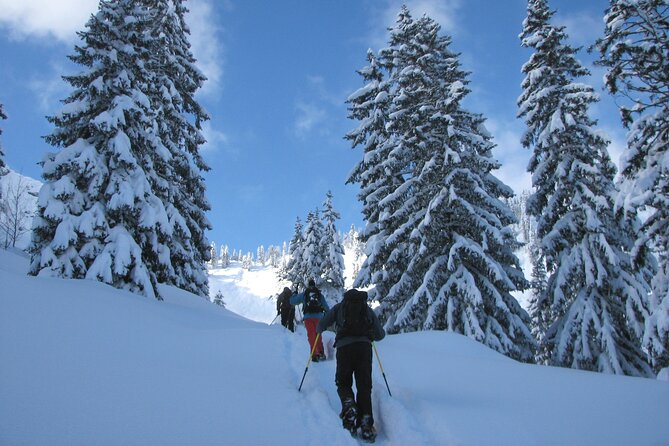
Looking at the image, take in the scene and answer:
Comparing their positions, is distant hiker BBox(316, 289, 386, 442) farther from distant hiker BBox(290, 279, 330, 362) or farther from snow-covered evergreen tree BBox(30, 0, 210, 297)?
snow-covered evergreen tree BBox(30, 0, 210, 297)

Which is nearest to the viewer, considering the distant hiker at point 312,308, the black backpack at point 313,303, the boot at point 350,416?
the boot at point 350,416

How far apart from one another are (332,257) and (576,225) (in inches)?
828

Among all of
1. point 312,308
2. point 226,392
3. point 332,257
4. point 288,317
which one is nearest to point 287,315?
point 288,317

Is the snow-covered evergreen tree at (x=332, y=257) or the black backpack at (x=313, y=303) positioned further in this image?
the snow-covered evergreen tree at (x=332, y=257)

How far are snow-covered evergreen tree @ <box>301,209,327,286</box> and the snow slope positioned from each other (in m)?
24.4

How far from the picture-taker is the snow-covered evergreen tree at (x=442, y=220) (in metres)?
14.7

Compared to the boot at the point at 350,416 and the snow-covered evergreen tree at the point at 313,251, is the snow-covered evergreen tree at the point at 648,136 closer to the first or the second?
the boot at the point at 350,416

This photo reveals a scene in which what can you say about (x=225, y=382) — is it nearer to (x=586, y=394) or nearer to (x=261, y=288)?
(x=586, y=394)

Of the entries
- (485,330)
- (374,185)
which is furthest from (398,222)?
(485,330)

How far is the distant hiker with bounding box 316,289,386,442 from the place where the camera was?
18.6 feet

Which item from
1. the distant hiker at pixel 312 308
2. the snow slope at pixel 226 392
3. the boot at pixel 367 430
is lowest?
the boot at pixel 367 430

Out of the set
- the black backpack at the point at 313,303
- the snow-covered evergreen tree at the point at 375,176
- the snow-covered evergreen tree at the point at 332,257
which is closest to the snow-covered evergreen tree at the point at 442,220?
the snow-covered evergreen tree at the point at 375,176

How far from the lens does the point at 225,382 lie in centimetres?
606

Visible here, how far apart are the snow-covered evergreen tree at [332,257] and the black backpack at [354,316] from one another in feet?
88.1
